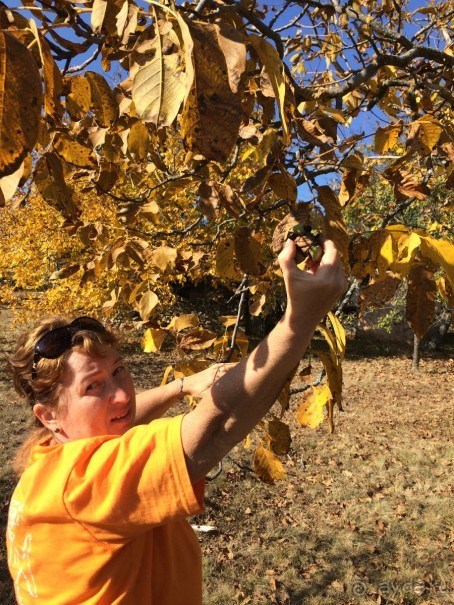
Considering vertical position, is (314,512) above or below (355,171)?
below

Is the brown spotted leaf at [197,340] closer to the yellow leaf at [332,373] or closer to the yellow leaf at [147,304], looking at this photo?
the yellow leaf at [147,304]

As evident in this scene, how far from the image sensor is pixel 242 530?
15.9 ft

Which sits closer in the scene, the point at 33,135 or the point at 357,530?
the point at 33,135

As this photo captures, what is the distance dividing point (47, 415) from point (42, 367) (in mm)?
132

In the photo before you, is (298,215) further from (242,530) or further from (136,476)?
(242,530)

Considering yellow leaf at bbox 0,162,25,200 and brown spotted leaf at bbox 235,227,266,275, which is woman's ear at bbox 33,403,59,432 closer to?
brown spotted leaf at bbox 235,227,266,275

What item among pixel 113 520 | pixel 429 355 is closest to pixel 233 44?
pixel 113 520

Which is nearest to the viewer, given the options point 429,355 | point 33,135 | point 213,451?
point 33,135

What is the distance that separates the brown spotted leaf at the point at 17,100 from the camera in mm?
522

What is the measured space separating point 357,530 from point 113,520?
4530mm

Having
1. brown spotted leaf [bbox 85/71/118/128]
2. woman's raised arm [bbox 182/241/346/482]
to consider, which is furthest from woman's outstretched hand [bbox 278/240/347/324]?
brown spotted leaf [bbox 85/71/118/128]

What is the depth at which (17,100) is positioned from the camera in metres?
0.53

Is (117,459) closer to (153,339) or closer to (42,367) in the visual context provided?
(42,367)

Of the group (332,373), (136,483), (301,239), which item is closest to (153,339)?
(332,373)
